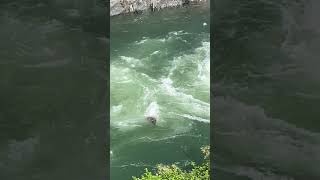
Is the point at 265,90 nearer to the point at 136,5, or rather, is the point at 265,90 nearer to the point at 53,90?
the point at 53,90

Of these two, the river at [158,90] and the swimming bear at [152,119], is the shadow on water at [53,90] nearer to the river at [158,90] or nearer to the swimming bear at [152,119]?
the river at [158,90]

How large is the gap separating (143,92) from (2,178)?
471 inches

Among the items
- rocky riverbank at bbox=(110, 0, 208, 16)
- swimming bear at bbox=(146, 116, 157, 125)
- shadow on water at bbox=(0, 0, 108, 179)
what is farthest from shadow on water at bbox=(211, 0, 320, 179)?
rocky riverbank at bbox=(110, 0, 208, 16)

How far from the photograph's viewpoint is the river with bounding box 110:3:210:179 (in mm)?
12539

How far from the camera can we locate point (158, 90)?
49.3 feet

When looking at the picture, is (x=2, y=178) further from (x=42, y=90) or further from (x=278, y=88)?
(x=278, y=88)

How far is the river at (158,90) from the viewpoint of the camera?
12.5 metres

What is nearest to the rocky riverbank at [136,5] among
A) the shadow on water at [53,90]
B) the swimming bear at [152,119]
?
the swimming bear at [152,119]

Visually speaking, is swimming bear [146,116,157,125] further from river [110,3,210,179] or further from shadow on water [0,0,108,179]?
shadow on water [0,0,108,179]

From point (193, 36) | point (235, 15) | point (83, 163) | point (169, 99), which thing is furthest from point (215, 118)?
point (193, 36)

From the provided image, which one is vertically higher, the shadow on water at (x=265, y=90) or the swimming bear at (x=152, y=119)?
the shadow on water at (x=265, y=90)

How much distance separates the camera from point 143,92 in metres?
14.8

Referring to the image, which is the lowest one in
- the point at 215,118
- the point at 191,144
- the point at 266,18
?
the point at 191,144

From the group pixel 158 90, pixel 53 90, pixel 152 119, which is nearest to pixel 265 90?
pixel 53 90
